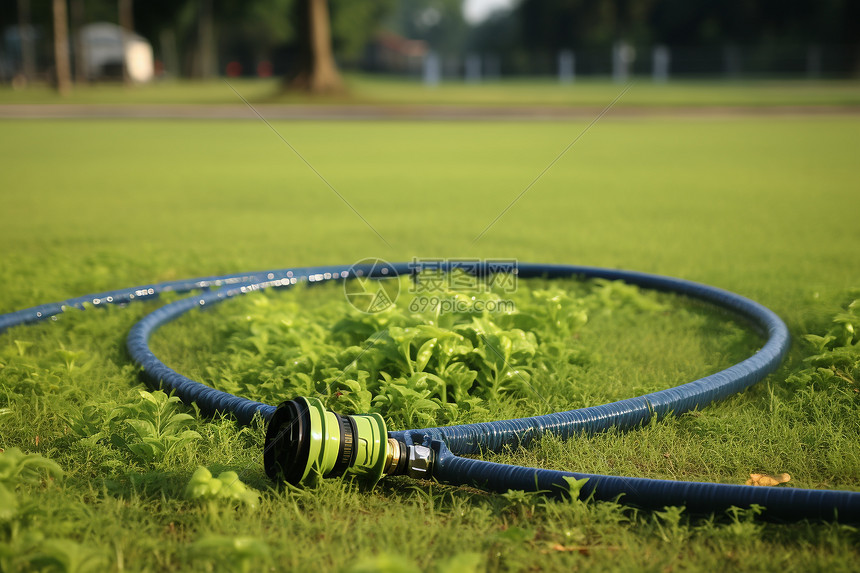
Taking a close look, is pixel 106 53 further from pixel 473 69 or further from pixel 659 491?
pixel 659 491

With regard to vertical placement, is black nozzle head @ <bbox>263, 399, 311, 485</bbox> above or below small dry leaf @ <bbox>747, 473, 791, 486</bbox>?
above

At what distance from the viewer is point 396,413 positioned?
3.11m

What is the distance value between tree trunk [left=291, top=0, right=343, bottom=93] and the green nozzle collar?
31.9 metres

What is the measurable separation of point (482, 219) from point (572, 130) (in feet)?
43.6

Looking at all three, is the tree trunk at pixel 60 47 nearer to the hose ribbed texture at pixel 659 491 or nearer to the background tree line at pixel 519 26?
the background tree line at pixel 519 26

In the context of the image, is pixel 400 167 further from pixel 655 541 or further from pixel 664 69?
pixel 664 69

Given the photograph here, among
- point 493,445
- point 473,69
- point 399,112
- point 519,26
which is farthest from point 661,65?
point 493,445

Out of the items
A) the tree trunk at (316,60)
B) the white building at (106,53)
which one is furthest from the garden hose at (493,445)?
the white building at (106,53)

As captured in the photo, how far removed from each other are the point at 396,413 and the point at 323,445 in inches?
25.2

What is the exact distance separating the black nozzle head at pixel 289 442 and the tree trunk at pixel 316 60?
3178 cm

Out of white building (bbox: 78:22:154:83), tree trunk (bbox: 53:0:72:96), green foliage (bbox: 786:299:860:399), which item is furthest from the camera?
white building (bbox: 78:22:154:83)

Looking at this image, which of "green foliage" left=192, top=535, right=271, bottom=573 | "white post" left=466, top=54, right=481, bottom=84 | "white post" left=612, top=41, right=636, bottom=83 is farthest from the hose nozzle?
"white post" left=466, top=54, right=481, bottom=84

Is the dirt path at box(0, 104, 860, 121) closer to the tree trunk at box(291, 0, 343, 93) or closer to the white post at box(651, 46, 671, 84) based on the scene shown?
the tree trunk at box(291, 0, 343, 93)

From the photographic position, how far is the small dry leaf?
A: 268 cm
